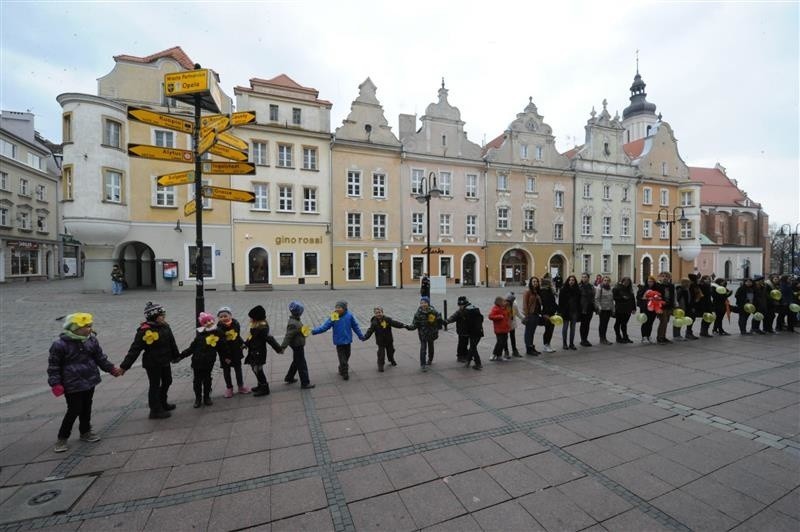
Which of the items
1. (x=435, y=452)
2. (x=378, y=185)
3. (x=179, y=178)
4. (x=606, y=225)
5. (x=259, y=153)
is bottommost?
(x=435, y=452)

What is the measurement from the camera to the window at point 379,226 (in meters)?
28.1

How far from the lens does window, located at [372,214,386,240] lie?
28109 mm

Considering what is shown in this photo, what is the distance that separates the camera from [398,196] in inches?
1126

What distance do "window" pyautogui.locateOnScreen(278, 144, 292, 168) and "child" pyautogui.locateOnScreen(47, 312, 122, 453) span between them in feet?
76.2

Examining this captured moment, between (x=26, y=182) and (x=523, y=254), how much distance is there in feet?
164

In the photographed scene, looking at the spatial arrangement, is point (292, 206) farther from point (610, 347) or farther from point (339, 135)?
point (610, 347)

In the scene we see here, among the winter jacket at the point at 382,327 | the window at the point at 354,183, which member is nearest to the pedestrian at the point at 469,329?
the winter jacket at the point at 382,327

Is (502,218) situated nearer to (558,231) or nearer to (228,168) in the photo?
(558,231)

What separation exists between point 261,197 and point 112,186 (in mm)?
8421

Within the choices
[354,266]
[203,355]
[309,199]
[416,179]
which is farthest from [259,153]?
[203,355]

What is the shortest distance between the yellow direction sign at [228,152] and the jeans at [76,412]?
4.11 meters

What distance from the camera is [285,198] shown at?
25594 millimetres

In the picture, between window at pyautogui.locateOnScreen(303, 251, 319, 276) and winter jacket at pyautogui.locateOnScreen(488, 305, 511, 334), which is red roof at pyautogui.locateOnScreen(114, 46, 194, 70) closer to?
window at pyautogui.locateOnScreen(303, 251, 319, 276)

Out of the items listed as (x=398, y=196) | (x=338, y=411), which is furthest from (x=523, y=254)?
(x=338, y=411)
